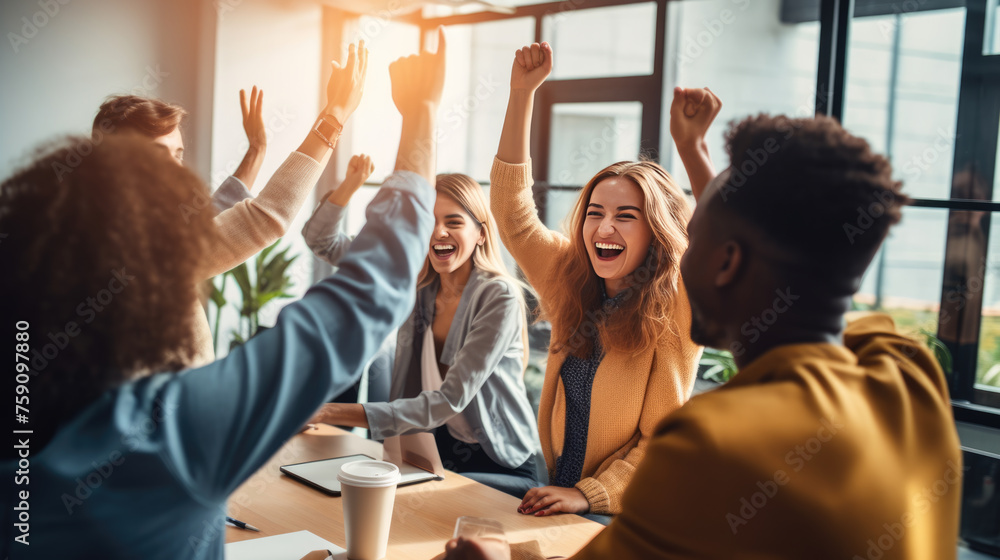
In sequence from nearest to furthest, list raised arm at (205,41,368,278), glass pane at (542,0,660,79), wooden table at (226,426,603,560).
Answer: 1. wooden table at (226,426,603,560)
2. raised arm at (205,41,368,278)
3. glass pane at (542,0,660,79)

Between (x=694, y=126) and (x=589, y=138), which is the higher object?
(x=589, y=138)

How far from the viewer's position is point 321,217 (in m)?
2.56

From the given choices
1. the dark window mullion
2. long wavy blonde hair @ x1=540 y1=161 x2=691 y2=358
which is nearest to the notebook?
long wavy blonde hair @ x1=540 y1=161 x2=691 y2=358

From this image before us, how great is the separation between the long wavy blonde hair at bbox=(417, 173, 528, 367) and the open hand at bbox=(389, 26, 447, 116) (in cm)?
142

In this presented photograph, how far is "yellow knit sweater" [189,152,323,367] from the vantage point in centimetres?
154

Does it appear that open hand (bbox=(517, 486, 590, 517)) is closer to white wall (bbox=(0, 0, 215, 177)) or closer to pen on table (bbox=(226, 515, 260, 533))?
pen on table (bbox=(226, 515, 260, 533))

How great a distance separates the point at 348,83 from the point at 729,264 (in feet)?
2.51

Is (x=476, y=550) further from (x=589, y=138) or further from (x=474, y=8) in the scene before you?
(x=474, y=8)

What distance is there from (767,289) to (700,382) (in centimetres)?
298

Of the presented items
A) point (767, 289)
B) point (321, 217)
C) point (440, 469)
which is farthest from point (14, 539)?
point (321, 217)

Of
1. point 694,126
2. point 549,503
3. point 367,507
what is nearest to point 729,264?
point 694,126

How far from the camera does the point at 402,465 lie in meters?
1.83

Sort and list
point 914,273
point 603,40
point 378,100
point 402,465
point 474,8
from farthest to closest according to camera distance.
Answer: point 378,100 → point 474,8 → point 603,40 → point 914,273 → point 402,465

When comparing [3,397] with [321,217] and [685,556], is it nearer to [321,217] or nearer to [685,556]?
[685,556]
